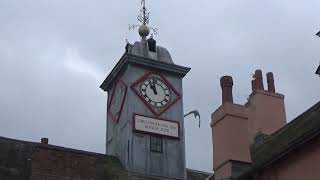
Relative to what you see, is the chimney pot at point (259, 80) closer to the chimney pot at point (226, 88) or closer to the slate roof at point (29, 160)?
the chimney pot at point (226, 88)

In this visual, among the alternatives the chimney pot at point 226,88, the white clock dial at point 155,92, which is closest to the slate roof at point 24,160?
the white clock dial at point 155,92

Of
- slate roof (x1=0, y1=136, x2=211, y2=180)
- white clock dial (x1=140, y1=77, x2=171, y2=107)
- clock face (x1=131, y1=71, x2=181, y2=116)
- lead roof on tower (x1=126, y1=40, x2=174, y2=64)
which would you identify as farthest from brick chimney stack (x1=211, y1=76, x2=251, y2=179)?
lead roof on tower (x1=126, y1=40, x2=174, y2=64)

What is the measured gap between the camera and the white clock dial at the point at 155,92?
36188mm

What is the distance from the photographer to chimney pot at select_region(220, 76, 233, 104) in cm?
1828

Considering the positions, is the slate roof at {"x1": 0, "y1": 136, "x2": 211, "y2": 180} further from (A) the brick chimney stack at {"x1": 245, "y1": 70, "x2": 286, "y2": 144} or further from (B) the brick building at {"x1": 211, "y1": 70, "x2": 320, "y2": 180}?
(B) the brick building at {"x1": 211, "y1": 70, "x2": 320, "y2": 180}

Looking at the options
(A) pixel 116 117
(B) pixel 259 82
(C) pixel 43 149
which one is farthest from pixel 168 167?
(B) pixel 259 82

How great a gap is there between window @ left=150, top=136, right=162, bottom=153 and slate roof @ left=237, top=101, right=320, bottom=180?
1558 centimetres

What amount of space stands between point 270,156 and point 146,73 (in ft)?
67.7

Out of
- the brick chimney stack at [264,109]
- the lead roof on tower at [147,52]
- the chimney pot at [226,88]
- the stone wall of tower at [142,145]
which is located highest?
the lead roof on tower at [147,52]

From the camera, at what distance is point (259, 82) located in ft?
73.8

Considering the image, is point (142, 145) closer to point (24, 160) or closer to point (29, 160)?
point (29, 160)

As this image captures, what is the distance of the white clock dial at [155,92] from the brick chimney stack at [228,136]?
17.6m

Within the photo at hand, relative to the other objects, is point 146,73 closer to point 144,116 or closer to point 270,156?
point 144,116

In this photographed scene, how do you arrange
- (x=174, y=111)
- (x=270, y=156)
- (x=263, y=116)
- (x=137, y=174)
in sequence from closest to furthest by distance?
(x=270, y=156) → (x=263, y=116) → (x=137, y=174) → (x=174, y=111)
